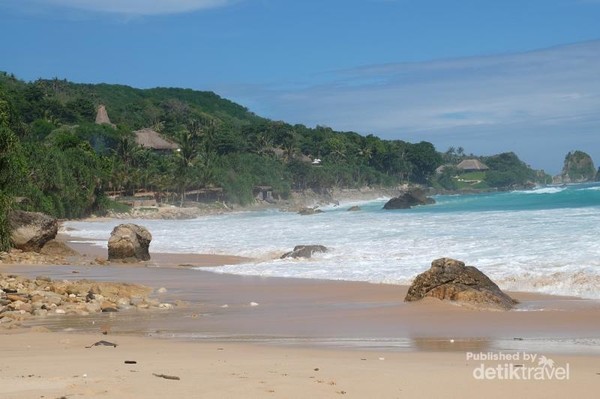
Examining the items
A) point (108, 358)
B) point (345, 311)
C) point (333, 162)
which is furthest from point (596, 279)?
point (333, 162)

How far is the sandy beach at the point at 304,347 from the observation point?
6082 mm

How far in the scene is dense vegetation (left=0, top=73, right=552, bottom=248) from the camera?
142 ft

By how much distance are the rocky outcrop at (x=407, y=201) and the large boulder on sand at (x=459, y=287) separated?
58.2 metres

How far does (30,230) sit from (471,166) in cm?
14479

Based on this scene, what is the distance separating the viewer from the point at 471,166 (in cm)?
16062

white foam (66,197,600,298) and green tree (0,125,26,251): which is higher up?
green tree (0,125,26,251)

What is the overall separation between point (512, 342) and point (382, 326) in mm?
2071

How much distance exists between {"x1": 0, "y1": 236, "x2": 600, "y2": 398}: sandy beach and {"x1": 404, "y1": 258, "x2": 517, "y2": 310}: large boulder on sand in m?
0.25

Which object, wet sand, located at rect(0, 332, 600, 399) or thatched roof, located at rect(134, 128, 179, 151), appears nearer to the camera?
wet sand, located at rect(0, 332, 600, 399)

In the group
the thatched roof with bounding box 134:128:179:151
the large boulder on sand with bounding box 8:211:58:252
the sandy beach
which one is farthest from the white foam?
the thatched roof with bounding box 134:128:179:151

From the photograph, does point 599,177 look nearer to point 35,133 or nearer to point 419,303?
point 35,133

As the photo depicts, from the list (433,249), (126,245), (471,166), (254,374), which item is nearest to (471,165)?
(471,166)

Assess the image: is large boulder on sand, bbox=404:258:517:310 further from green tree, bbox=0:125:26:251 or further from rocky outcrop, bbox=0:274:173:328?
green tree, bbox=0:125:26:251

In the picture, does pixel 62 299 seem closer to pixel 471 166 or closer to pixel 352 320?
pixel 352 320
